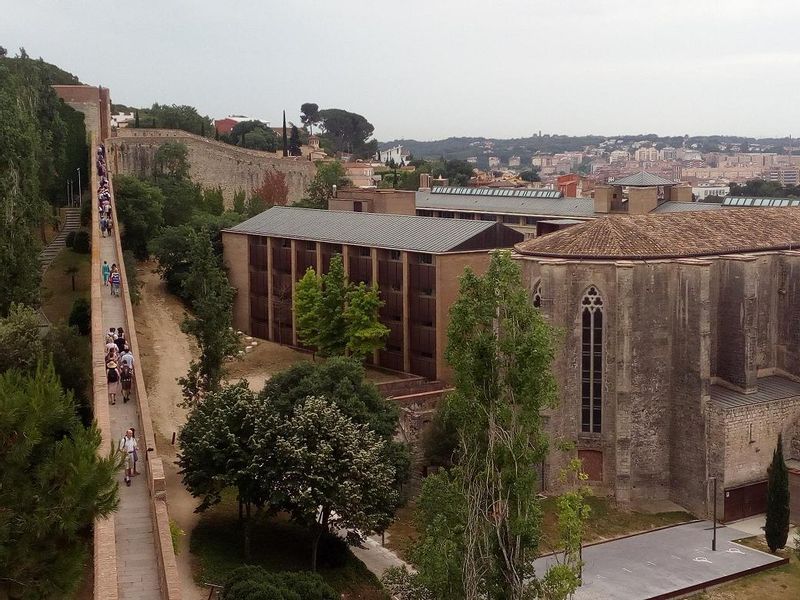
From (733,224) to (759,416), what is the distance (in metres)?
9.23

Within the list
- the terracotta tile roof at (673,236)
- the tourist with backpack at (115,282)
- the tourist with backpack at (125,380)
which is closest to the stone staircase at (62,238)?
the tourist with backpack at (115,282)

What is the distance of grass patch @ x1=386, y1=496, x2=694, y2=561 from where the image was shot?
3566 centimetres

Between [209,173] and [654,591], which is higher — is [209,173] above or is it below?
above

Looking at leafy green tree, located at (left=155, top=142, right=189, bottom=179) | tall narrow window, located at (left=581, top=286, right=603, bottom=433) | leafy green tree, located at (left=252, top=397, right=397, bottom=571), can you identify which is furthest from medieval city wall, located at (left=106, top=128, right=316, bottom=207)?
leafy green tree, located at (left=252, top=397, right=397, bottom=571)

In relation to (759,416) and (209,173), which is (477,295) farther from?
(209,173)

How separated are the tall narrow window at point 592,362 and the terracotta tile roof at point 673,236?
189cm

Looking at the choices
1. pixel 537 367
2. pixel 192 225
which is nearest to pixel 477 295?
pixel 537 367

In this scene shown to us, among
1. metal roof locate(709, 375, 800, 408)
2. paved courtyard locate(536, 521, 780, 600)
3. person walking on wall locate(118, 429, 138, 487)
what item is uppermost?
person walking on wall locate(118, 429, 138, 487)

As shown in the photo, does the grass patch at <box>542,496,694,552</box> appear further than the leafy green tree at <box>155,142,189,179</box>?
No

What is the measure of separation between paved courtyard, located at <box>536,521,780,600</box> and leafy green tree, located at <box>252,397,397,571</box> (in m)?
6.50

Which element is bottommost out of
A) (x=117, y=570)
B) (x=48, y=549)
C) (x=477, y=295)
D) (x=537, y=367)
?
(x=117, y=570)

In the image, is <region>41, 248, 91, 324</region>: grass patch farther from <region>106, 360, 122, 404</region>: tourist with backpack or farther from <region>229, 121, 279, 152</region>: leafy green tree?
<region>229, 121, 279, 152</region>: leafy green tree

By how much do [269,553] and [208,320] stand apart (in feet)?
29.5

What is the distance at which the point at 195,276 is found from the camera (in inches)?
1447
